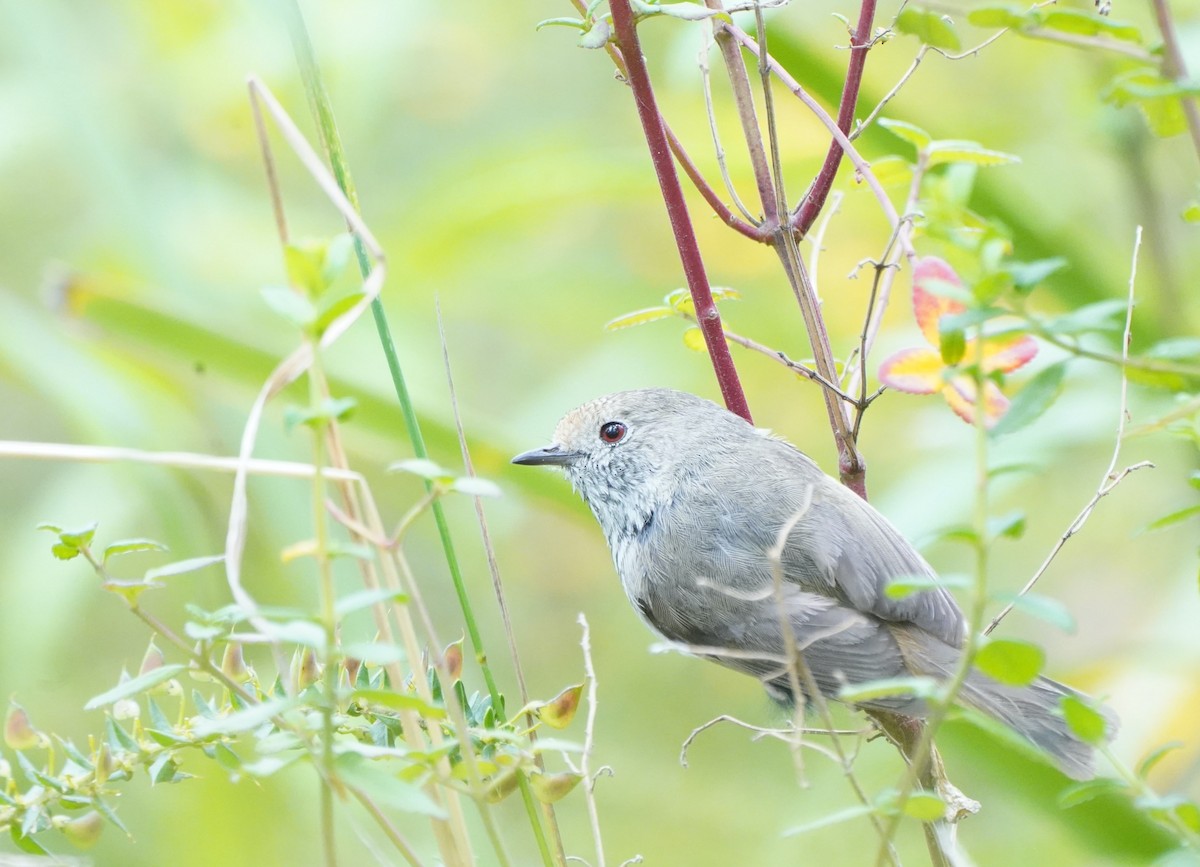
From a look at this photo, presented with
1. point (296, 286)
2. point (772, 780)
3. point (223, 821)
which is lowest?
point (772, 780)

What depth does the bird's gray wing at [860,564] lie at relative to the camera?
196 cm

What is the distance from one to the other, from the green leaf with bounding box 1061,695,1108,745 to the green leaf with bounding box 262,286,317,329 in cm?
59

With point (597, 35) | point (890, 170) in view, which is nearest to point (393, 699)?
point (597, 35)

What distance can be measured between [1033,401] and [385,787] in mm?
551

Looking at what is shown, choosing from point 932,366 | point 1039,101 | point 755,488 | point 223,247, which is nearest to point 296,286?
point 932,366

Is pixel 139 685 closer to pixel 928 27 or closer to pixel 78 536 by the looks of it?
pixel 78 536

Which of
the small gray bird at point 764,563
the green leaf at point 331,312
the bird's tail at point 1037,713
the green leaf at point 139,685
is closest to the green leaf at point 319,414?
the green leaf at point 331,312

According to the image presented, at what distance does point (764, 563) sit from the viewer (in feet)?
6.59

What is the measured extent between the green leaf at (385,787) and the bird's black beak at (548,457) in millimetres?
1394

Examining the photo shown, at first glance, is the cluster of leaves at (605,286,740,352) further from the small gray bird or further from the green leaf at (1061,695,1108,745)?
the green leaf at (1061,695,1108,745)

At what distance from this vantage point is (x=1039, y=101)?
344 cm

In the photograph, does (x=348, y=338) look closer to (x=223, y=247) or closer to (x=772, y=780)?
(x=223, y=247)

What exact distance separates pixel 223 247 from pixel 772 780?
2242 mm

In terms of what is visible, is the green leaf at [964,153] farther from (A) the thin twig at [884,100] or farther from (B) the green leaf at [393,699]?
(B) the green leaf at [393,699]
